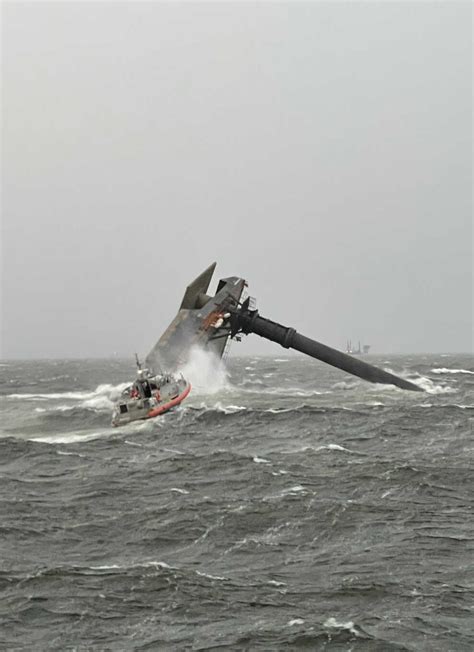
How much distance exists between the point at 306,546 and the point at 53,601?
8.10 metres

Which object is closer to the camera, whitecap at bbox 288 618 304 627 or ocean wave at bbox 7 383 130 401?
whitecap at bbox 288 618 304 627

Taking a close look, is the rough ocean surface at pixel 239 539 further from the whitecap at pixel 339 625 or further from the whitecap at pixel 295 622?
the whitecap at pixel 295 622

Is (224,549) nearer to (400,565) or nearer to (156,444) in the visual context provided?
(400,565)

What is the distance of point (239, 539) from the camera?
2245 centimetres

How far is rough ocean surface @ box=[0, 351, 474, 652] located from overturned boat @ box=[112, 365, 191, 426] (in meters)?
3.16

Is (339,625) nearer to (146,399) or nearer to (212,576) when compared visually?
(212,576)

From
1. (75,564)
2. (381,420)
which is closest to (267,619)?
(75,564)

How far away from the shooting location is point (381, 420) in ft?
159

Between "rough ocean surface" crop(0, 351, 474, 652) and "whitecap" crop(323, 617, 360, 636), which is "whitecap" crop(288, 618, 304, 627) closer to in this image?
"rough ocean surface" crop(0, 351, 474, 652)

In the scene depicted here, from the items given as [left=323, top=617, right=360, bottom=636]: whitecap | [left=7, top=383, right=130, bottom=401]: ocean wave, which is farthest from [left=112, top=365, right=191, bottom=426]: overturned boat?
[left=323, top=617, right=360, bottom=636]: whitecap

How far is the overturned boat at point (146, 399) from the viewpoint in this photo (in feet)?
160

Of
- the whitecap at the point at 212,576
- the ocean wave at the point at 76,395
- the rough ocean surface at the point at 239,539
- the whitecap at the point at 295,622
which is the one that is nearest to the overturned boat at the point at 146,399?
the rough ocean surface at the point at 239,539

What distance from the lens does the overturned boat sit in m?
48.8

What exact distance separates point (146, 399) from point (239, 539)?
2820 cm
